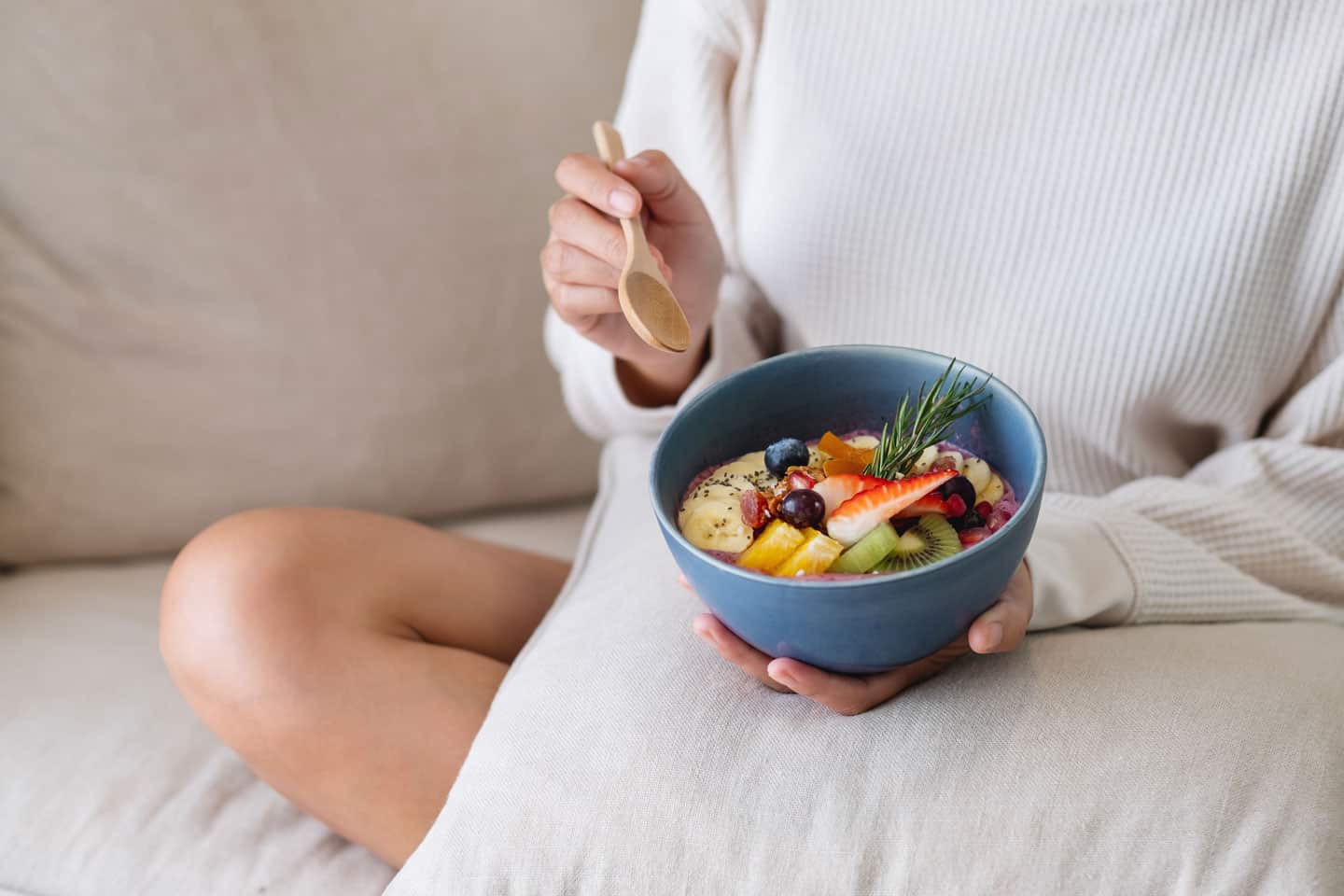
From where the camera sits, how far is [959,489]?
662mm

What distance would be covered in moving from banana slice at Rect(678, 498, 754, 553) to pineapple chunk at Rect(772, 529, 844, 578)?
0.13 ft

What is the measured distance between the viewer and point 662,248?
904 millimetres

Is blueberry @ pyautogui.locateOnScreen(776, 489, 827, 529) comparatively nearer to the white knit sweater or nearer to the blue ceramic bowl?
the blue ceramic bowl

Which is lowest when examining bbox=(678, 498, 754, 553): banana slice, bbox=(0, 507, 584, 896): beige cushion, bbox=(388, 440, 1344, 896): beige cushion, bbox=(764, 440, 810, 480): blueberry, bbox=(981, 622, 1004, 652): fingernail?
bbox=(0, 507, 584, 896): beige cushion

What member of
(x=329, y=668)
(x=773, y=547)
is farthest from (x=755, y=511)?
(x=329, y=668)

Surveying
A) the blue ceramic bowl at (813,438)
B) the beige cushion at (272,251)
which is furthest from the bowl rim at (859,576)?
the beige cushion at (272,251)

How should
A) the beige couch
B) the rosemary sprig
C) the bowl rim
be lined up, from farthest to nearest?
the beige couch, the rosemary sprig, the bowl rim

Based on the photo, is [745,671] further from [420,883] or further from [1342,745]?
[1342,745]

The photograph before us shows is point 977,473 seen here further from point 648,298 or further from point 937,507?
Result: point 648,298

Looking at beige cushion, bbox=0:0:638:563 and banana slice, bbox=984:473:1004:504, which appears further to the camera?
beige cushion, bbox=0:0:638:563

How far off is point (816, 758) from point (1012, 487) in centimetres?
21

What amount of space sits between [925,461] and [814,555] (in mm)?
136

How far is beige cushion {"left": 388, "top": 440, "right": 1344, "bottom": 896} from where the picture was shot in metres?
0.67

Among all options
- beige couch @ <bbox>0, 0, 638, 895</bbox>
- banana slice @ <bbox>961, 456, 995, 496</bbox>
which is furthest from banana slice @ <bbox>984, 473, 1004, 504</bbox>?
beige couch @ <bbox>0, 0, 638, 895</bbox>
